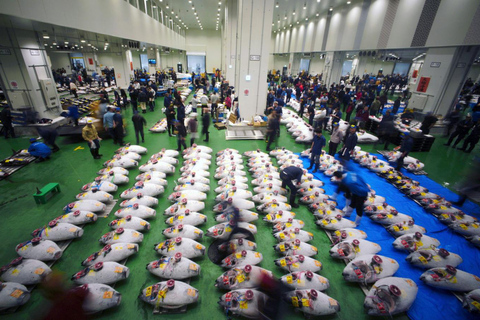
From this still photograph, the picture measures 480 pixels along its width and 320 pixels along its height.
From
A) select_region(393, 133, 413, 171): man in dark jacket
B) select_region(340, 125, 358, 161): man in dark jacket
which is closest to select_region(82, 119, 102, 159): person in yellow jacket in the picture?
select_region(340, 125, 358, 161): man in dark jacket

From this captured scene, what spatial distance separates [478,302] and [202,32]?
169 feet

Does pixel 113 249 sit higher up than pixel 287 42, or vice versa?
pixel 287 42

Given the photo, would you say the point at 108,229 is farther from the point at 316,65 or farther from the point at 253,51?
the point at 316,65

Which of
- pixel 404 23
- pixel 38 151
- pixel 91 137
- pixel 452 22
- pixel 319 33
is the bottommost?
pixel 38 151

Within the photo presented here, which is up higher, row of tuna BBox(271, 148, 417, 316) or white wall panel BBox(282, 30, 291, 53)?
white wall panel BBox(282, 30, 291, 53)

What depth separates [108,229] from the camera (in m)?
5.75

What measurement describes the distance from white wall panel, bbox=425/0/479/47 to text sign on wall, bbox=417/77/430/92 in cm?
198

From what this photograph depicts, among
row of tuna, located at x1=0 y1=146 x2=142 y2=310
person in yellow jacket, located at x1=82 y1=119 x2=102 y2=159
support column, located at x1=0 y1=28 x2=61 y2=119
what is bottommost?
row of tuna, located at x1=0 y1=146 x2=142 y2=310

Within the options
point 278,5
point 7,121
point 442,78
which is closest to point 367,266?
point 442,78

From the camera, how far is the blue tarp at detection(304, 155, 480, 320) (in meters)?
4.12

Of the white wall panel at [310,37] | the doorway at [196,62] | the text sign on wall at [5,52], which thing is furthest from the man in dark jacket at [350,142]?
the doorway at [196,62]

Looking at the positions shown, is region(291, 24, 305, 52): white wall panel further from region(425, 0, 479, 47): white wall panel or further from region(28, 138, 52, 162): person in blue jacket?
region(28, 138, 52, 162): person in blue jacket

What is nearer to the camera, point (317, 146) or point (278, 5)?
point (317, 146)

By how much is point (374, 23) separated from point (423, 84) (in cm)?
751
